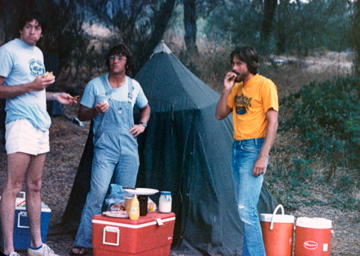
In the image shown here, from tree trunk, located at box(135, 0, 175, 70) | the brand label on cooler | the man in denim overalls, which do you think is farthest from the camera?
tree trunk, located at box(135, 0, 175, 70)

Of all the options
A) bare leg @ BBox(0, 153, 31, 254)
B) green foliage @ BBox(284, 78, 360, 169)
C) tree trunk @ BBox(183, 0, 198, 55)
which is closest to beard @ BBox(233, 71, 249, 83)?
bare leg @ BBox(0, 153, 31, 254)

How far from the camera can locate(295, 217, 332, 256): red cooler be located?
4613mm

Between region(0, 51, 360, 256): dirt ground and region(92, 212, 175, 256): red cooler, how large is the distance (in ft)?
2.78

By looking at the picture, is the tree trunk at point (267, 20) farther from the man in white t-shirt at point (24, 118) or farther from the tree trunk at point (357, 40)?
the man in white t-shirt at point (24, 118)

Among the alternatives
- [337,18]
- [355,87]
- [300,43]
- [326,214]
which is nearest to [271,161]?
[326,214]

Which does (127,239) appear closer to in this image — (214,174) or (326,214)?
(214,174)

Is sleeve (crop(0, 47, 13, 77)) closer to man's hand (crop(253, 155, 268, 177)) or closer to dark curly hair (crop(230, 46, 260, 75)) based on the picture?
dark curly hair (crop(230, 46, 260, 75))

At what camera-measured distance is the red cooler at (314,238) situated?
4.61m

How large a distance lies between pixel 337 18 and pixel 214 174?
1260 cm

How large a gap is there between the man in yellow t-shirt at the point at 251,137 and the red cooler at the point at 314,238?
1.91ft

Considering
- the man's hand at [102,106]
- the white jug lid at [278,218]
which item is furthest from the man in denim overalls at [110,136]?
the white jug lid at [278,218]

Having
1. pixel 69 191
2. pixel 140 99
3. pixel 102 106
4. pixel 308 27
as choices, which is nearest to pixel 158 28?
pixel 69 191

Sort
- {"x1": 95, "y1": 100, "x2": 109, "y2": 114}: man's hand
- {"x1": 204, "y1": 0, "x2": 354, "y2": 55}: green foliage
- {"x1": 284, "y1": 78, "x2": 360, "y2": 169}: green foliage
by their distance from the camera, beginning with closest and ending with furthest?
{"x1": 95, "y1": 100, "x2": 109, "y2": 114}: man's hand
{"x1": 284, "y1": 78, "x2": 360, "y2": 169}: green foliage
{"x1": 204, "y1": 0, "x2": 354, "y2": 55}: green foliage

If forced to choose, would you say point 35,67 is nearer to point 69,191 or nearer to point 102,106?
point 102,106
